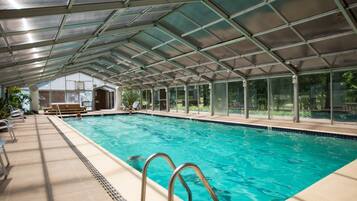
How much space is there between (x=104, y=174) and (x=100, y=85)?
24.0 m

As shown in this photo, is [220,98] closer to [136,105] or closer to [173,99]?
[173,99]

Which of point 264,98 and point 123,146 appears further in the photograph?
point 264,98

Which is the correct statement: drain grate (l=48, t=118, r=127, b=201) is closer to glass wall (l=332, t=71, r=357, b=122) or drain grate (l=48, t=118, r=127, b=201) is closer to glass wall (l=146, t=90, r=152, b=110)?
glass wall (l=332, t=71, r=357, b=122)

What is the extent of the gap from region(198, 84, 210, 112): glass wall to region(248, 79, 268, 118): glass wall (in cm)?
353

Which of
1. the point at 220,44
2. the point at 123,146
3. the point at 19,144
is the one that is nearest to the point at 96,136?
the point at 123,146

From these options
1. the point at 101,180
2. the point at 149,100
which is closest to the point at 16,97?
the point at 149,100

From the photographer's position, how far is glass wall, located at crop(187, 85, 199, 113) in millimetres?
17344

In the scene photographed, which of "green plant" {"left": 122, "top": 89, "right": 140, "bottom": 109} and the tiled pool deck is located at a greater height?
"green plant" {"left": 122, "top": 89, "right": 140, "bottom": 109}

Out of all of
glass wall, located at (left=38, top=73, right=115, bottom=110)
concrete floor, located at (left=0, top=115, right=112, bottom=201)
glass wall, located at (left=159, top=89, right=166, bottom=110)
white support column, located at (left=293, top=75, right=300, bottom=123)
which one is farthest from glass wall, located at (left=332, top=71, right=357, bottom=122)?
glass wall, located at (left=38, top=73, right=115, bottom=110)

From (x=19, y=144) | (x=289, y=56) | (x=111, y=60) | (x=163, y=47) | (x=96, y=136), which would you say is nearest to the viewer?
(x=19, y=144)

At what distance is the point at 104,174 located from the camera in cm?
384

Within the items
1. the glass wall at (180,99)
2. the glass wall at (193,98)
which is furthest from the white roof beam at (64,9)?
the glass wall at (180,99)

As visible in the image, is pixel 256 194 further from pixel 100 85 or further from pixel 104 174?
pixel 100 85

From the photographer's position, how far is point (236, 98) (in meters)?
14.1
